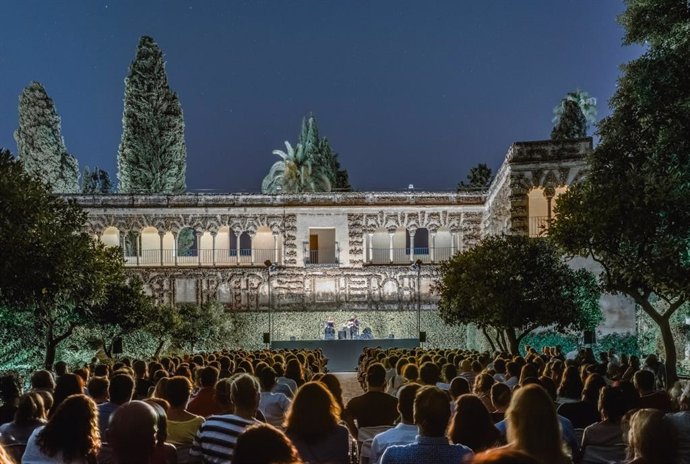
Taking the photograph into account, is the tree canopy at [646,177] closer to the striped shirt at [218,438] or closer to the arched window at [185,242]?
the striped shirt at [218,438]

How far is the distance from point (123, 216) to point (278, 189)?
17.4 meters

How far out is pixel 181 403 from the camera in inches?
314

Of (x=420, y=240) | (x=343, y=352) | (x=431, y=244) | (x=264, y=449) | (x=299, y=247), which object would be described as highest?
(x=420, y=240)

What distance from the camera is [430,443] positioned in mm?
5566

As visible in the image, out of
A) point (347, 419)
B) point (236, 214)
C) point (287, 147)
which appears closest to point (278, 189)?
point (287, 147)

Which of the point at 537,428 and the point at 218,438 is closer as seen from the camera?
the point at 537,428

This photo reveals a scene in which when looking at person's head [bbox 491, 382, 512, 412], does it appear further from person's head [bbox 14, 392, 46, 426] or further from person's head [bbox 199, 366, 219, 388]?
person's head [bbox 14, 392, 46, 426]

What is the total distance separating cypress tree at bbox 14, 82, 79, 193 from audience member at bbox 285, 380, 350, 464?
50083mm

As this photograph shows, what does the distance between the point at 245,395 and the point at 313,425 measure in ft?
3.27

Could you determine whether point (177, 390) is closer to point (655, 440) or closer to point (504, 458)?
point (655, 440)

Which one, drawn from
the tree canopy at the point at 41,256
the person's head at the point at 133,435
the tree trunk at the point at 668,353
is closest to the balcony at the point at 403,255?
the tree canopy at the point at 41,256

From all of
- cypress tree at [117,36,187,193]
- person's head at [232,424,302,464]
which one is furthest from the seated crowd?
cypress tree at [117,36,187,193]

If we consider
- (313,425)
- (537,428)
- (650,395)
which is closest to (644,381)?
(650,395)

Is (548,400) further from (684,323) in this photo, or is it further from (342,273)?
(342,273)
